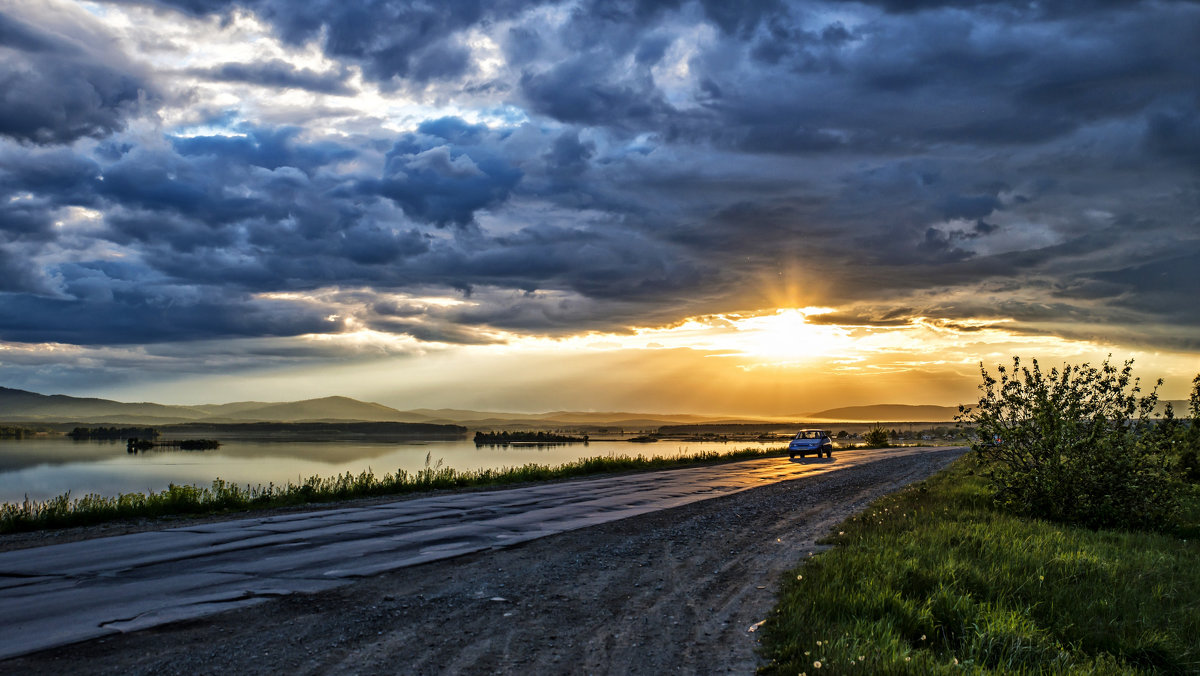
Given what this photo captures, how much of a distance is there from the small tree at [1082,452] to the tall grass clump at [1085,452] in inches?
0.8

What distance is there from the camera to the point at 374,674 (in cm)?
589

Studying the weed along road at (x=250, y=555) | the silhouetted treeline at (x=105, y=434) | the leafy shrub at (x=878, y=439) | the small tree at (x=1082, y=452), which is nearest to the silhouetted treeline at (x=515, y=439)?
the leafy shrub at (x=878, y=439)

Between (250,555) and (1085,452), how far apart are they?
17.4 meters

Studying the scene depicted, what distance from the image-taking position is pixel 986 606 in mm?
8117

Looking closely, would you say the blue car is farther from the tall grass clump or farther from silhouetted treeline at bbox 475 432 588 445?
silhouetted treeline at bbox 475 432 588 445

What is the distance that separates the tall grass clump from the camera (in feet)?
50.9

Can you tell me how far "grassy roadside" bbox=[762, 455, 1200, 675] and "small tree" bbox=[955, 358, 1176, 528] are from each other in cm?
277

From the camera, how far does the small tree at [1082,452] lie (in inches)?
611

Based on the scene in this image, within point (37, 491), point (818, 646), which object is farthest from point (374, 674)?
point (37, 491)

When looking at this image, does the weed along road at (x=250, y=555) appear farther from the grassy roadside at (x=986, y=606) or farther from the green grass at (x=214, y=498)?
the grassy roadside at (x=986, y=606)

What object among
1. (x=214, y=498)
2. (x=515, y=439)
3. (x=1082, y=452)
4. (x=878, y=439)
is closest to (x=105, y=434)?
(x=515, y=439)

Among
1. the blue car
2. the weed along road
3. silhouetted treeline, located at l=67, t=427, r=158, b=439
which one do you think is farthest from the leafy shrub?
silhouetted treeline, located at l=67, t=427, r=158, b=439

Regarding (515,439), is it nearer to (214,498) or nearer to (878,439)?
(878,439)

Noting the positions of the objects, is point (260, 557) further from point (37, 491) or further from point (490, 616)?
point (37, 491)
